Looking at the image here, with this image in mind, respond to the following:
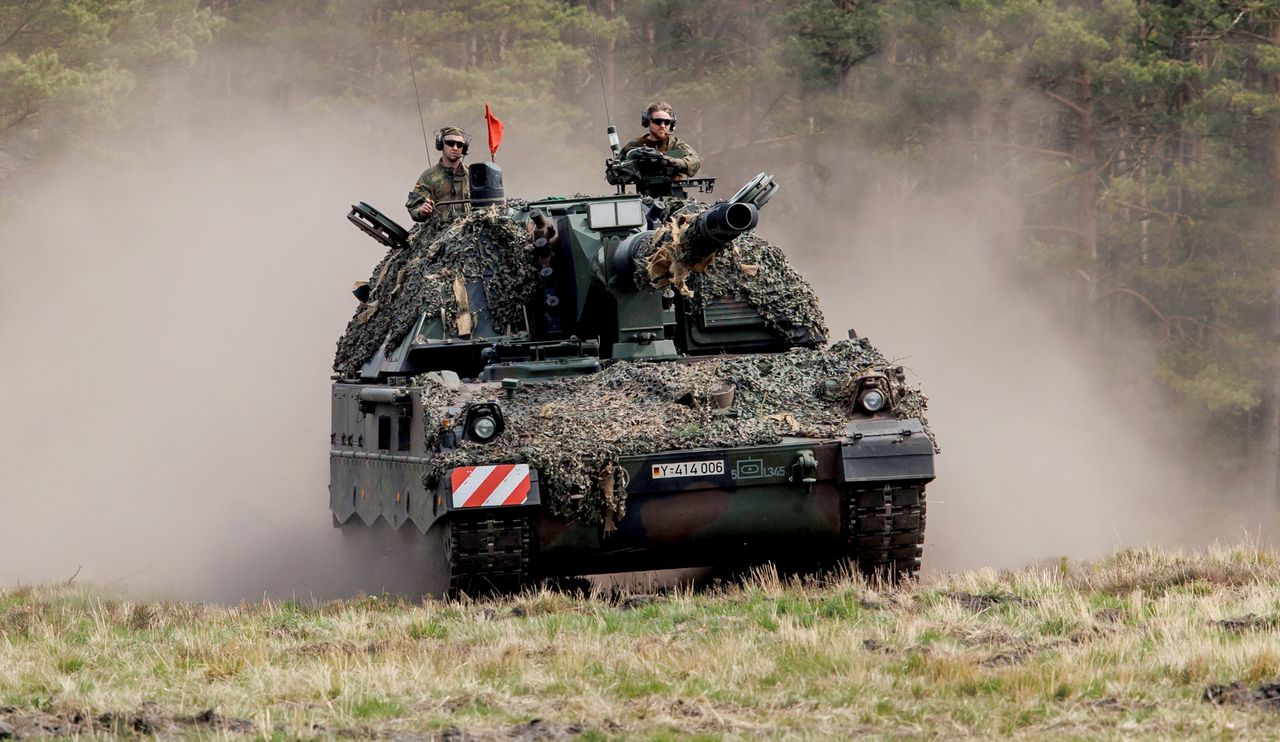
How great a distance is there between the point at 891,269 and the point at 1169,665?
2709 centimetres

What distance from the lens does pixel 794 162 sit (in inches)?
1473

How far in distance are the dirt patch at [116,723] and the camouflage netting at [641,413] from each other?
3.51 metres

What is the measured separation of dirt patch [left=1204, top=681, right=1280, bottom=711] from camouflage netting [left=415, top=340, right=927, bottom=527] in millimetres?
4067

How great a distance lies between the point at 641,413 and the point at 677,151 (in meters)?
3.96

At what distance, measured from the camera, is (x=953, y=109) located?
3453 cm

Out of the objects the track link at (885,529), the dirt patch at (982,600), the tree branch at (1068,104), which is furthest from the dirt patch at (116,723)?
the tree branch at (1068,104)

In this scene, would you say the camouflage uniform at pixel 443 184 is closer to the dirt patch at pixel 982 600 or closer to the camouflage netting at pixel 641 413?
the camouflage netting at pixel 641 413

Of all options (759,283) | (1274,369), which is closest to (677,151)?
(759,283)

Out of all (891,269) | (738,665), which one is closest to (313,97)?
(891,269)

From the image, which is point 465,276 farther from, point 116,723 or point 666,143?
point 116,723

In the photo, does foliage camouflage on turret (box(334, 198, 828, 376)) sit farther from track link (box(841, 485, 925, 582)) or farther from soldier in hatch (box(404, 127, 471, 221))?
track link (box(841, 485, 925, 582))

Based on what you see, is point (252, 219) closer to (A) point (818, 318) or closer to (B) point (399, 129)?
(B) point (399, 129)

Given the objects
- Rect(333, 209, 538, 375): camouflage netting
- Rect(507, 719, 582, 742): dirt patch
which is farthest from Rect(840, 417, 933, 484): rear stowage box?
Rect(507, 719, 582, 742): dirt patch

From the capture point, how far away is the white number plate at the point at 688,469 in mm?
11531
